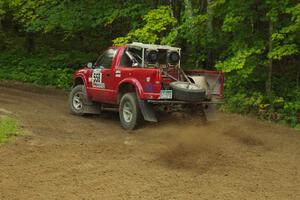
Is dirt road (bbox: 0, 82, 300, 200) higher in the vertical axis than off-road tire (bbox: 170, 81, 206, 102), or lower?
lower

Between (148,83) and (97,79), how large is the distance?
92.2 inches

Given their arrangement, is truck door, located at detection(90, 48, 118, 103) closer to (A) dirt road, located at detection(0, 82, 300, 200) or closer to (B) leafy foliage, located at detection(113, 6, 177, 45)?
(A) dirt road, located at detection(0, 82, 300, 200)

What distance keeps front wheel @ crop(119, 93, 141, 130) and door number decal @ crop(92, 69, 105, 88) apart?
1.14 meters

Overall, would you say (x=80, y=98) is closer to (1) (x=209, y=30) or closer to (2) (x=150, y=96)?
(2) (x=150, y=96)

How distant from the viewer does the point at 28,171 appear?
7.62m

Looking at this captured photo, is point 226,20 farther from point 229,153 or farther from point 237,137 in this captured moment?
point 229,153

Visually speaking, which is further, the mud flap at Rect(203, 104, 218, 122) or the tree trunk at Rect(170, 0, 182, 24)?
the tree trunk at Rect(170, 0, 182, 24)

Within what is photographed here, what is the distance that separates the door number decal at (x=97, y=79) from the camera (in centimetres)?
1273

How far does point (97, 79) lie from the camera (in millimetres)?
12852

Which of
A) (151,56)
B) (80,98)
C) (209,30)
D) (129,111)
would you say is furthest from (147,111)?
(209,30)

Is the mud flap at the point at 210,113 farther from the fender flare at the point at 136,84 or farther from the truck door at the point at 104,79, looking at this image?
the truck door at the point at 104,79

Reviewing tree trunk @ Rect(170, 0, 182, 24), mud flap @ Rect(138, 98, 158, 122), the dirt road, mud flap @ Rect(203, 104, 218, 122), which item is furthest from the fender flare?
tree trunk @ Rect(170, 0, 182, 24)

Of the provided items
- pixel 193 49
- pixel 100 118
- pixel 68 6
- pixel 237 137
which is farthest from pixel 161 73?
pixel 68 6

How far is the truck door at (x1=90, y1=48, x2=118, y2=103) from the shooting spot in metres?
12.4
